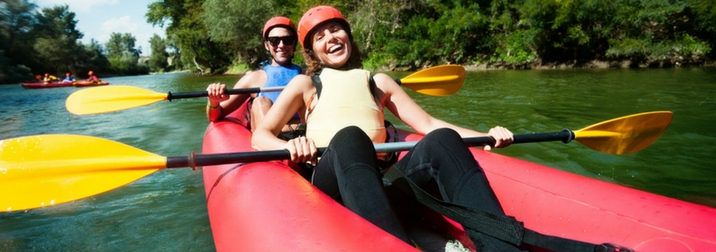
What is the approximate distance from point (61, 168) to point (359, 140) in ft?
4.51

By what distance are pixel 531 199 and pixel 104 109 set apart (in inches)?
119

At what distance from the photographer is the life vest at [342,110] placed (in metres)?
1.92

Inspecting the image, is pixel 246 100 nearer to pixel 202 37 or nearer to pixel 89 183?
pixel 89 183

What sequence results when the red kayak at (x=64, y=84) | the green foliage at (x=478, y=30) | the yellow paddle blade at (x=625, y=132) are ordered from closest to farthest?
the yellow paddle blade at (x=625, y=132), the green foliage at (x=478, y=30), the red kayak at (x=64, y=84)

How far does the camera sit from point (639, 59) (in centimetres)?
1402

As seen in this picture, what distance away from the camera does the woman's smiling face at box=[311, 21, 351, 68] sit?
6.96 feet

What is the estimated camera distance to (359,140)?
1.59 meters

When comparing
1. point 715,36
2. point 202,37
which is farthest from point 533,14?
point 202,37

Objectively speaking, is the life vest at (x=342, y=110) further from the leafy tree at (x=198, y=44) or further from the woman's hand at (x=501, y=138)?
the leafy tree at (x=198, y=44)

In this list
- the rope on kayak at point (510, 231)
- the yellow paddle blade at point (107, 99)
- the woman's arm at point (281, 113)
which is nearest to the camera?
the rope on kayak at point (510, 231)

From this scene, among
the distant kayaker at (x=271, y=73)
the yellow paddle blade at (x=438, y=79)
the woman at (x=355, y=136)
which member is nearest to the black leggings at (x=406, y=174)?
the woman at (x=355, y=136)

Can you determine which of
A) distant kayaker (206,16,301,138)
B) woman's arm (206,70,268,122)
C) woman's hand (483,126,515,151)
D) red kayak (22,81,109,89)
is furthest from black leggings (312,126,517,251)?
red kayak (22,81,109,89)

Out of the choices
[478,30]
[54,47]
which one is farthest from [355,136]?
[54,47]

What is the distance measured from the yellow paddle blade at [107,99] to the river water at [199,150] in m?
0.58
